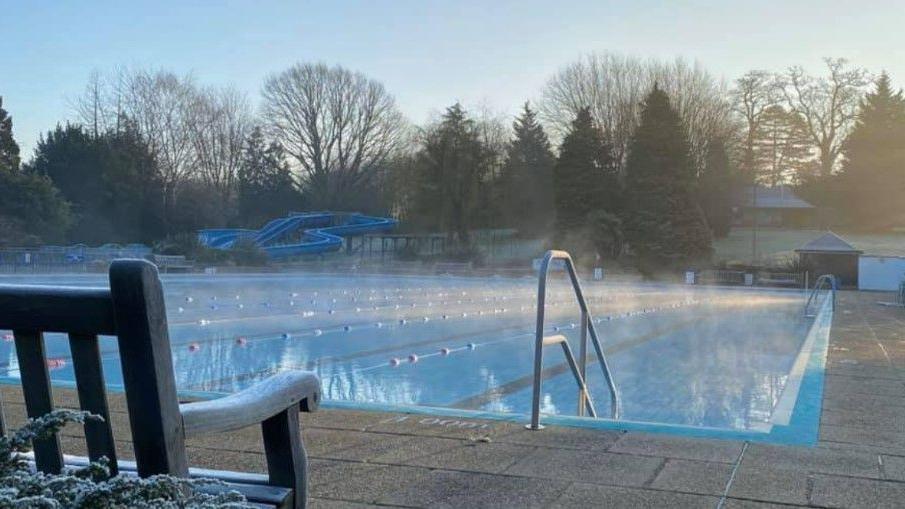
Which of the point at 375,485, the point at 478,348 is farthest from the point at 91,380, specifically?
the point at 478,348

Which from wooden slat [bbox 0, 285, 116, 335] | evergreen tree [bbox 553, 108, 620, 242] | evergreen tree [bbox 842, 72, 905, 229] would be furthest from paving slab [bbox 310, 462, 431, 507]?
evergreen tree [bbox 842, 72, 905, 229]

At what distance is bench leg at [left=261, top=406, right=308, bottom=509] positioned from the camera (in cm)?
209

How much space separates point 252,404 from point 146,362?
42 centimetres

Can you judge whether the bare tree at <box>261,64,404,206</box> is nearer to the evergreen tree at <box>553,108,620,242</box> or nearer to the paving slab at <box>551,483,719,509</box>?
A: the evergreen tree at <box>553,108,620,242</box>

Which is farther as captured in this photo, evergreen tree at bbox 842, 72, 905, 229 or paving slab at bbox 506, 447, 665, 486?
evergreen tree at bbox 842, 72, 905, 229

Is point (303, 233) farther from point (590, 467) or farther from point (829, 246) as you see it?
point (590, 467)

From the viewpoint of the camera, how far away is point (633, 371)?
11.0 m

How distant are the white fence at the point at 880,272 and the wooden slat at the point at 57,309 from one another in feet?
102

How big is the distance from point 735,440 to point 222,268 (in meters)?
29.1

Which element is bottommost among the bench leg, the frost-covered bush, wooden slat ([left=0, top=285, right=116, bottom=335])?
the bench leg

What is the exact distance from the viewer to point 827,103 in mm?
55125

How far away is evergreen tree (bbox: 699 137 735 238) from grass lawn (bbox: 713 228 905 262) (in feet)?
3.98

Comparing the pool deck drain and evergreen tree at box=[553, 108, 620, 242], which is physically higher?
evergreen tree at box=[553, 108, 620, 242]

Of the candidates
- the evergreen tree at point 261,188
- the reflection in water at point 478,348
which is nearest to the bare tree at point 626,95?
the evergreen tree at point 261,188
